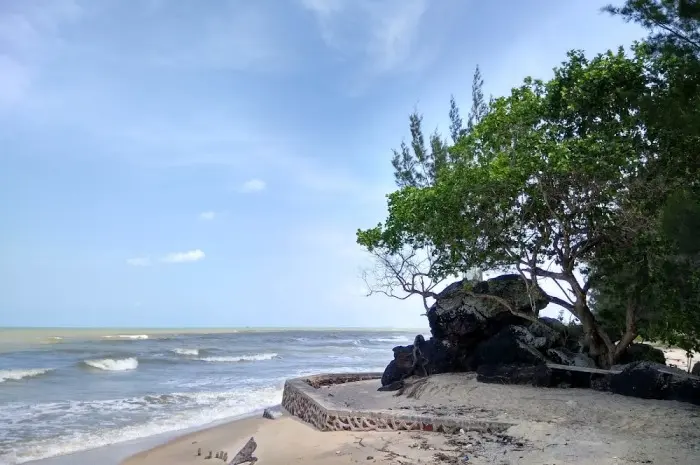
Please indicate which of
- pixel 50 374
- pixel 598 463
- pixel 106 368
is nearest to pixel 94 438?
pixel 598 463

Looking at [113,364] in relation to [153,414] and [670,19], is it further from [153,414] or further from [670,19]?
[670,19]

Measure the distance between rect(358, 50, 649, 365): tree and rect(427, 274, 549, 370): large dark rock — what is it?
0.68 metres

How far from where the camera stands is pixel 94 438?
10.3 metres

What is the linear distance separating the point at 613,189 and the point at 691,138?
150 cm

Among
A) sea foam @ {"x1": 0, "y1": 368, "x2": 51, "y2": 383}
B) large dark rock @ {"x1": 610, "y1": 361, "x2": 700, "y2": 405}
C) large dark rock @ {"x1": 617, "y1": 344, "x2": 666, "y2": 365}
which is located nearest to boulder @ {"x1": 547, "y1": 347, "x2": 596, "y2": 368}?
large dark rock @ {"x1": 617, "y1": 344, "x2": 666, "y2": 365}

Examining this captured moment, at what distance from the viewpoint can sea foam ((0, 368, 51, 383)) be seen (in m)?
20.3

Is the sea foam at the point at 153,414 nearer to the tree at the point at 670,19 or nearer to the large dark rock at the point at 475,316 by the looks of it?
the large dark rock at the point at 475,316

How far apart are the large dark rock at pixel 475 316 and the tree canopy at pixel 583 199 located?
26.5 inches

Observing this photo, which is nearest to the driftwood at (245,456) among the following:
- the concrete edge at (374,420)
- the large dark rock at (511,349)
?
the concrete edge at (374,420)

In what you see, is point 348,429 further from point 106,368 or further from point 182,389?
point 106,368

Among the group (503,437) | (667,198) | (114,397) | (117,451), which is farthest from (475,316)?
(114,397)

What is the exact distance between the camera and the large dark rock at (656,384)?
329 inches

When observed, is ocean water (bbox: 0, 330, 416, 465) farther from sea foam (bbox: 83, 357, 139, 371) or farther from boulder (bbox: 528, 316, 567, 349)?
boulder (bbox: 528, 316, 567, 349)

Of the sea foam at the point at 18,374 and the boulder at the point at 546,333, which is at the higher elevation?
the boulder at the point at 546,333
